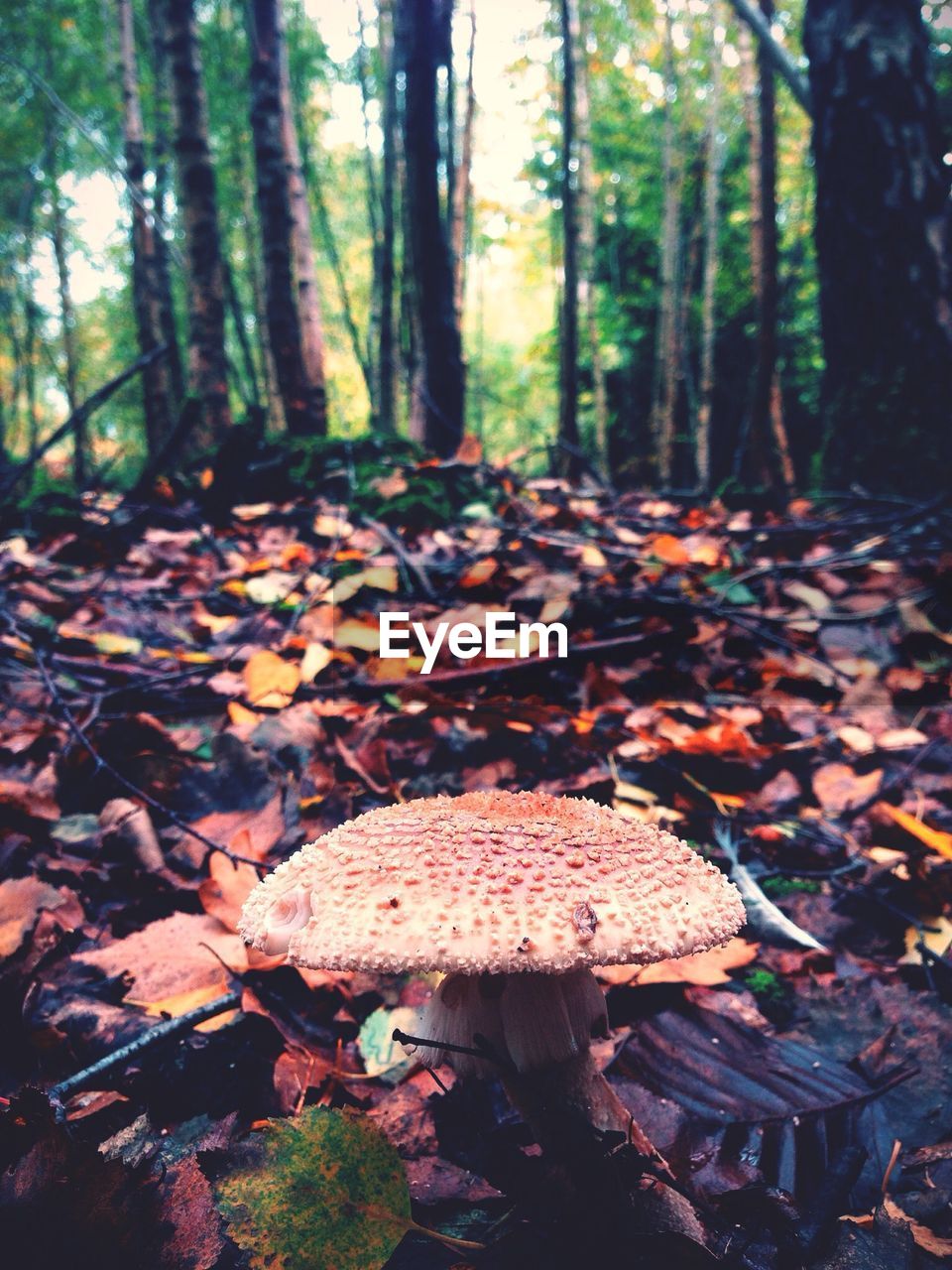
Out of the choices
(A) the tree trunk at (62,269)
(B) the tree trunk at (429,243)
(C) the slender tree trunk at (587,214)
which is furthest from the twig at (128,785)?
(A) the tree trunk at (62,269)

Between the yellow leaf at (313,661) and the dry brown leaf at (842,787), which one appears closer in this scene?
the dry brown leaf at (842,787)

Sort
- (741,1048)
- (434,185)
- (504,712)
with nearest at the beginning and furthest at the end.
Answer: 1. (741,1048)
2. (504,712)
3. (434,185)

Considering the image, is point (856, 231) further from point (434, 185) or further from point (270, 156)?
point (270, 156)

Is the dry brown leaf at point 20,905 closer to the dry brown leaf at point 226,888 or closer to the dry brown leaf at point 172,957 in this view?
the dry brown leaf at point 172,957

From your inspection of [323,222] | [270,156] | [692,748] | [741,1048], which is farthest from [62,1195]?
[323,222]

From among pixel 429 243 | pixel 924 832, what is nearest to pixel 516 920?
pixel 924 832

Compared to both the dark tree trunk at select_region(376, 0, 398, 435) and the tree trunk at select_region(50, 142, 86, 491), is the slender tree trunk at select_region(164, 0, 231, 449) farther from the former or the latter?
the tree trunk at select_region(50, 142, 86, 491)
